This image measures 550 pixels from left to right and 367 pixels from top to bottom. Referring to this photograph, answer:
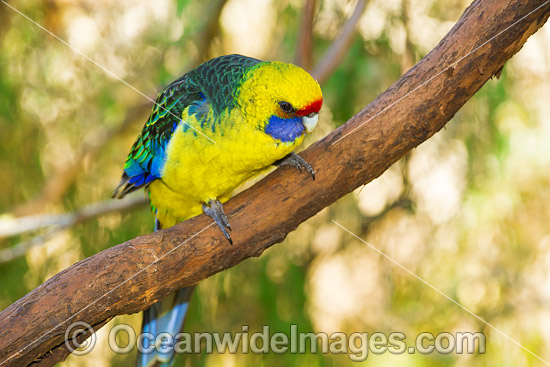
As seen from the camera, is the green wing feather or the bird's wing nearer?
the green wing feather

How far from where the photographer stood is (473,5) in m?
1.49

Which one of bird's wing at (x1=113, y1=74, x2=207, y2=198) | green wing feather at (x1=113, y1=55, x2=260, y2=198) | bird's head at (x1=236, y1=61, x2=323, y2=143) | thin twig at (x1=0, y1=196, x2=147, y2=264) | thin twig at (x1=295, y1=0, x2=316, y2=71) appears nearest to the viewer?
bird's head at (x1=236, y1=61, x2=323, y2=143)

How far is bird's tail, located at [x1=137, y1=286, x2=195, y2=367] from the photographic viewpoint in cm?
199

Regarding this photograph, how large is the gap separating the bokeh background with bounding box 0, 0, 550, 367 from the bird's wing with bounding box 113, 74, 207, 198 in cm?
74

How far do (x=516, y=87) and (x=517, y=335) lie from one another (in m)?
1.08

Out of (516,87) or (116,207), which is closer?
(516,87)

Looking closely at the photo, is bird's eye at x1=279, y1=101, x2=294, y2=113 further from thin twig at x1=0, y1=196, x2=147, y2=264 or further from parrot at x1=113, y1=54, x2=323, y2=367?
thin twig at x1=0, y1=196, x2=147, y2=264

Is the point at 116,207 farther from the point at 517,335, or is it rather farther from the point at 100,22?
the point at 517,335

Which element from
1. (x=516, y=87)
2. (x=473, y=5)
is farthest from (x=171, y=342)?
(x=516, y=87)

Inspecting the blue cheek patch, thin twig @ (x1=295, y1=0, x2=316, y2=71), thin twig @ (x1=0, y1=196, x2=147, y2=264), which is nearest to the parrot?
the blue cheek patch

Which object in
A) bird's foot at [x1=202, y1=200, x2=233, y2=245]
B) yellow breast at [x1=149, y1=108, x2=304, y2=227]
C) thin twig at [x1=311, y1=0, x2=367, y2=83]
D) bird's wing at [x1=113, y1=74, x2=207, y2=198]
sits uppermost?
thin twig at [x1=311, y1=0, x2=367, y2=83]

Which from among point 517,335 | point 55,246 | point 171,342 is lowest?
point 171,342

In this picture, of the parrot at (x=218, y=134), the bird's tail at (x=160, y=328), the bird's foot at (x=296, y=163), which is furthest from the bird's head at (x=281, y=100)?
the bird's tail at (x=160, y=328)

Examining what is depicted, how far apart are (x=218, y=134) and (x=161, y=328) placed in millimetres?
880
